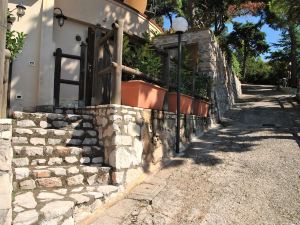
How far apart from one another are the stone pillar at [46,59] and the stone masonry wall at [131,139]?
72.4 inches

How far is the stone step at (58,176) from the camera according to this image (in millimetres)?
4289

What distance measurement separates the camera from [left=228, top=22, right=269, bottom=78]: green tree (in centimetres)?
2564

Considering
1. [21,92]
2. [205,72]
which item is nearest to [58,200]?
[21,92]

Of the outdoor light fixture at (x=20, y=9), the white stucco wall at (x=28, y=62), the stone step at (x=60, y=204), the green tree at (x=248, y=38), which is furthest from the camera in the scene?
the green tree at (x=248, y=38)

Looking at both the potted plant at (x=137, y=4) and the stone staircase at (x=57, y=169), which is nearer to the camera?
the stone staircase at (x=57, y=169)

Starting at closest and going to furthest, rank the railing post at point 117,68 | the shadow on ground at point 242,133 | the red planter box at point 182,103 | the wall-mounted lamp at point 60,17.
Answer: the railing post at point 117,68 < the shadow on ground at point 242,133 < the red planter box at point 182,103 < the wall-mounted lamp at point 60,17

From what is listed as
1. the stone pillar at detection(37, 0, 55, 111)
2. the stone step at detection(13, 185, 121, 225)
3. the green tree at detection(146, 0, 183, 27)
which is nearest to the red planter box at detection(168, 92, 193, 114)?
the stone pillar at detection(37, 0, 55, 111)

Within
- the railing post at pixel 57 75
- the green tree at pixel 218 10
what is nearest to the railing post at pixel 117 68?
the railing post at pixel 57 75

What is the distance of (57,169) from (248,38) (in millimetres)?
24518

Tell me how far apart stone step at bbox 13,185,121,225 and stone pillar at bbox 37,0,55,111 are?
11.8 ft

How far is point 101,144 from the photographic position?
550cm

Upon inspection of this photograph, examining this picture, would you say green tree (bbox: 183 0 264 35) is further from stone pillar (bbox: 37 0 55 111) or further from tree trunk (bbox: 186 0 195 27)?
stone pillar (bbox: 37 0 55 111)

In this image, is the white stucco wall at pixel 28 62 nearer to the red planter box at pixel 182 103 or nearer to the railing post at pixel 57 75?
the railing post at pixel 57 75

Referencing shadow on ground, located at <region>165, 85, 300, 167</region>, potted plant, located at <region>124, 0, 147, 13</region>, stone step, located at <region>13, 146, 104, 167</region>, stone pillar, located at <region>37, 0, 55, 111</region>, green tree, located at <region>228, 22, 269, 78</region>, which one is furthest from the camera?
green tree, located at <region>228, 22, 269, 78</region>
